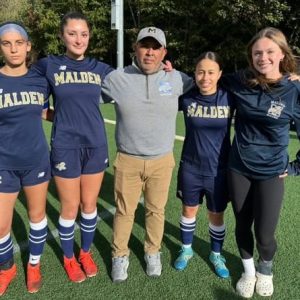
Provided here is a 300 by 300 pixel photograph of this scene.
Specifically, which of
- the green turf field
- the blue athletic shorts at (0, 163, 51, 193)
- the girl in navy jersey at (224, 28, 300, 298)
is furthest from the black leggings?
the blue athletic shorts at (0, 163, 51, 193)

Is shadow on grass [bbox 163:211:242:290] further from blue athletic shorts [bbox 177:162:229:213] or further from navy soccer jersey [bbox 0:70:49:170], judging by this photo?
navy soccer jersey [bbox 0:70:49:170]

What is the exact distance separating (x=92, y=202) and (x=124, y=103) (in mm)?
883

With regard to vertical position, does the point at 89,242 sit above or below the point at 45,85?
below

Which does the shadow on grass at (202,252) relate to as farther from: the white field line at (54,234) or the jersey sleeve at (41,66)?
the jersey sleeve at (41,66)

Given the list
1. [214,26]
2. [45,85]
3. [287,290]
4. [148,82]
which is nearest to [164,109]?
[148,82]

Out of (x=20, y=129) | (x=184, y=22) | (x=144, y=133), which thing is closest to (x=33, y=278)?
(x=20, y=129)

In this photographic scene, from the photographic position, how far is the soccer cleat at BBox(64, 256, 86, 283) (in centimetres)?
327

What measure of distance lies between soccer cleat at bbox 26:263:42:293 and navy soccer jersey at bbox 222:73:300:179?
6.02 feet

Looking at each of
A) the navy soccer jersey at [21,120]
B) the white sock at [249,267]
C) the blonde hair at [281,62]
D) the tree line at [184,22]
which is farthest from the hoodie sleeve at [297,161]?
the tree line at [184,22]

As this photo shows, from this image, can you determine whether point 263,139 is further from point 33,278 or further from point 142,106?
point 33,278

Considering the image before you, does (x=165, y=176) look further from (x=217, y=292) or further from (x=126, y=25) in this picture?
(x=126, y=25)

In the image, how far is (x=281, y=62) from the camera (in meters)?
2.80

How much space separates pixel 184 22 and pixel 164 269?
2168 cm

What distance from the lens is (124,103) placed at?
306 centimetres
